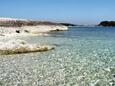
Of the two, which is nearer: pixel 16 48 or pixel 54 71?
pixel 54 71

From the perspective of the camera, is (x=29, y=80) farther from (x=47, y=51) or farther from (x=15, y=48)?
(x=47, y=51)

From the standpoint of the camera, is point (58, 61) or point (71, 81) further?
point (58, 61)

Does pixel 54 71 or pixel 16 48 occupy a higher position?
pixel 16 48

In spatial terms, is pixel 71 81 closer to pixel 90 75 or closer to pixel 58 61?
pixel 90 75

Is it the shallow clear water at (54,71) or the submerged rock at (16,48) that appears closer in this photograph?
the shallow clear water at (54,71)

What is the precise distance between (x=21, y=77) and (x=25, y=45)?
976 centimetres

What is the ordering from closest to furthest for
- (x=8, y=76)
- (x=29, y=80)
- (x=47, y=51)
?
(x=29, y=80) → (x=8, y=76) → (x=47, y=51)

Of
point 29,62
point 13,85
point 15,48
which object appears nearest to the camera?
point 13,85

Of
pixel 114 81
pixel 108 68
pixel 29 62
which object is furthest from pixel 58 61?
pixel 114 81

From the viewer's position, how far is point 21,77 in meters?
15.0

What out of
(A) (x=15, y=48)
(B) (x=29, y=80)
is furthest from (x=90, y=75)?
(A) (x=15, y=48)

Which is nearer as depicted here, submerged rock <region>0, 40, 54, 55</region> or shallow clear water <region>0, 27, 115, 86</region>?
shallow clear water <region>0, 27, 115, 86</region>

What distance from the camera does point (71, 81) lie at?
14.1 m

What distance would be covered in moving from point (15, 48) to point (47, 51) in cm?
337
